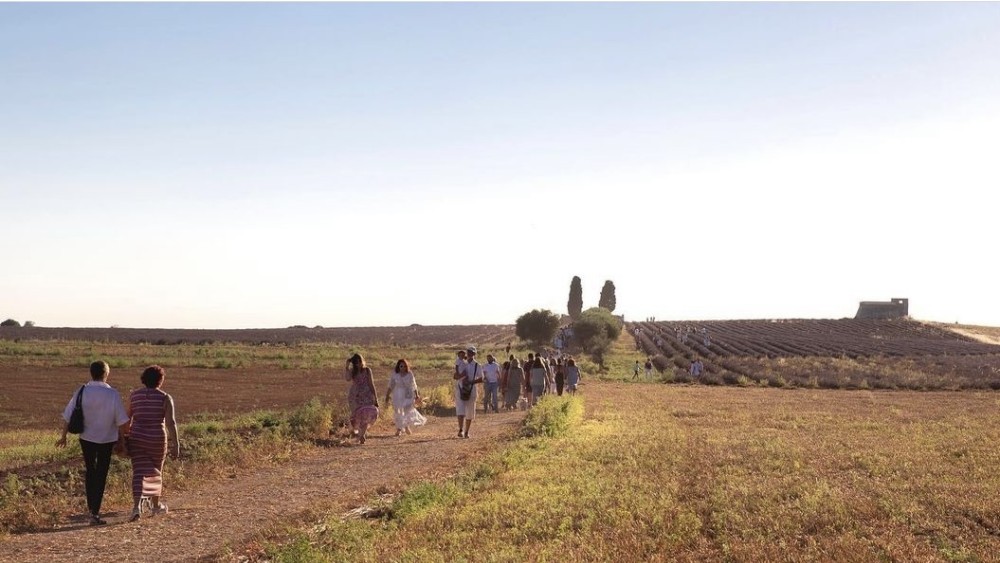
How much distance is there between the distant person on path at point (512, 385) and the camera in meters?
27.3

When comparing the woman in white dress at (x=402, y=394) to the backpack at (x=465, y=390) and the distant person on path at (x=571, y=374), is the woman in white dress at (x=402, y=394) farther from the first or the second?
the distant person on path at (x=571, y=374)

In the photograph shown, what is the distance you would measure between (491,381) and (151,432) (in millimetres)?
15355

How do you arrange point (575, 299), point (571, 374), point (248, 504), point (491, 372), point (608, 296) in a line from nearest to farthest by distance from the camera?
1. point (248, 504)
2. point (491, 372)
3. point (571, 374)
4. point (575, 299)
5. point (608, 296)

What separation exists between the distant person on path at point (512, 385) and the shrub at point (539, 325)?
71.0 meters

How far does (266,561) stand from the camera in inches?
332

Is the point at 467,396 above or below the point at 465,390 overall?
below

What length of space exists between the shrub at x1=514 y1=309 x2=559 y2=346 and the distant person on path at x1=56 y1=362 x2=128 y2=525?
88.1m

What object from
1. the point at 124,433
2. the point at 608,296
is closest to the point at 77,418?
the point at 124,433

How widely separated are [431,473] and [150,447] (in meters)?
4.42

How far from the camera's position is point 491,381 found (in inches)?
1014

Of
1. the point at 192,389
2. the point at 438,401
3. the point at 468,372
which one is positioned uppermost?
the point at 468,372

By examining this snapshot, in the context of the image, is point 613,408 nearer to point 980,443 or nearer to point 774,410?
point 774,410

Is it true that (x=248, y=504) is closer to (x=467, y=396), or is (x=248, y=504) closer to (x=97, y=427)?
(x=97, y=427)

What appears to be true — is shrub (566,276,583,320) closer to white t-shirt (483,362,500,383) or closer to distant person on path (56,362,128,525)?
white t-shirt (483,362,500,383)
